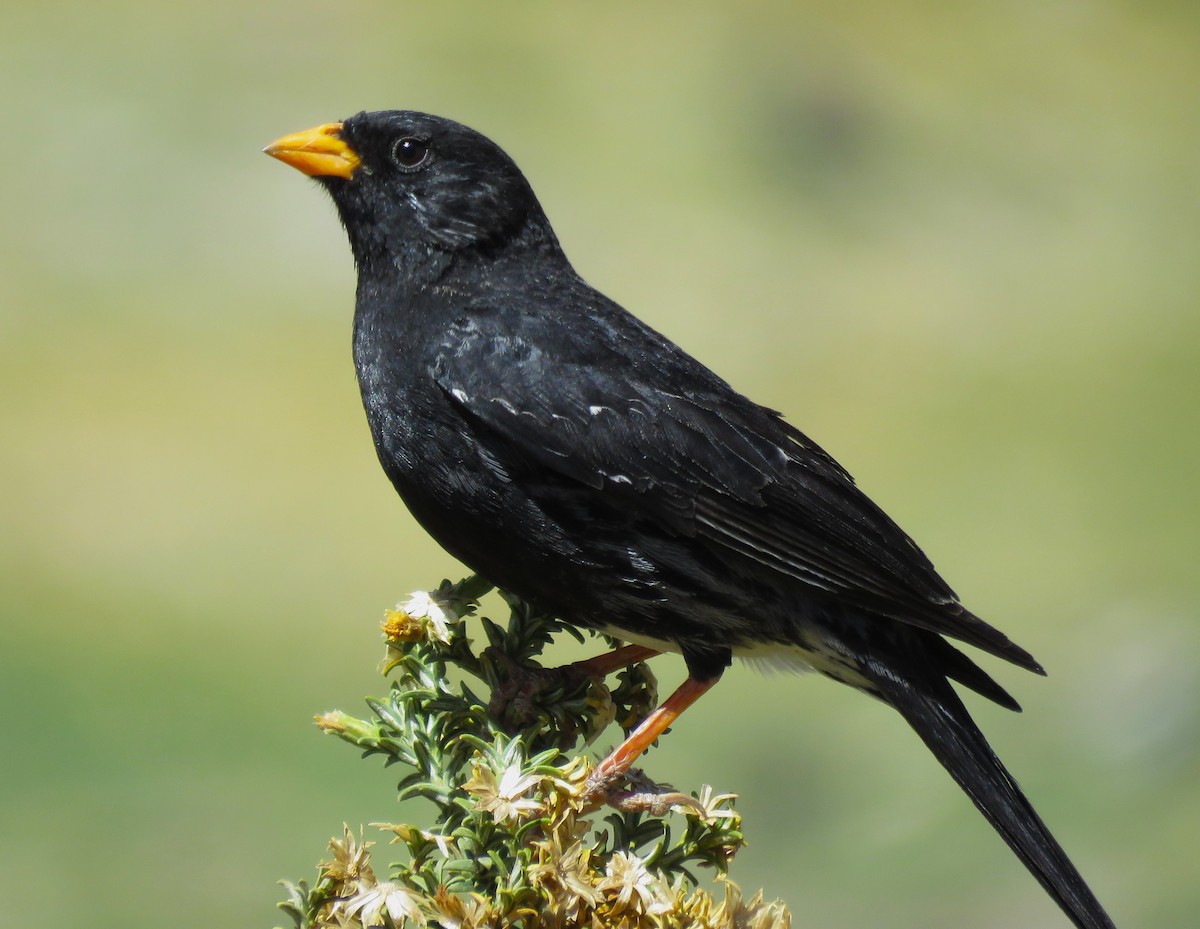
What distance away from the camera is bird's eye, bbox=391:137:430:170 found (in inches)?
179

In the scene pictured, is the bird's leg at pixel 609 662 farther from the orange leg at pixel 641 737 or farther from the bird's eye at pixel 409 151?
the bird's eye at pixel 409 151

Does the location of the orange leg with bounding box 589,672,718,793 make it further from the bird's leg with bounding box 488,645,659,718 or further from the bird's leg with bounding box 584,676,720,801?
the bird's leg with bounding box 488,645,659,718

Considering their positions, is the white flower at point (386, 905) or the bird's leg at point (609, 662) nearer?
the white flower at point (386, 905)

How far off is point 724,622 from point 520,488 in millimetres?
648

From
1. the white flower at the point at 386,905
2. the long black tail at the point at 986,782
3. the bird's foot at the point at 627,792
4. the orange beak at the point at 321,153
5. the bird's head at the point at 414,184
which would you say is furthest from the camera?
the orange beak at the point at 321,153

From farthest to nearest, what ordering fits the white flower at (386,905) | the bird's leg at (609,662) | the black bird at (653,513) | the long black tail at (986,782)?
the bird's leg at (609,662)
the black bird at (653,513)
the long black tail at (986,782)
the white flower at (386,905)

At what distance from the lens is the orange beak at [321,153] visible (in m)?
4.60

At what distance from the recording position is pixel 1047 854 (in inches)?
148

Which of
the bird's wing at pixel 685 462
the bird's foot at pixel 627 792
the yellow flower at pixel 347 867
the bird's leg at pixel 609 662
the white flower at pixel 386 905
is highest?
the bird's wing at pixel 685 462

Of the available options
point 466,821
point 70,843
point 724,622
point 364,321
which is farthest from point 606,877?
point 70,843

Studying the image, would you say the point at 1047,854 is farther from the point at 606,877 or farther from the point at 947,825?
the point at 947,825

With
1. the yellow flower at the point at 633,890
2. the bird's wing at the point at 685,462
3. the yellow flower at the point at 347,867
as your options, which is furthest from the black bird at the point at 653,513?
the yellow flower at the point at 347,867

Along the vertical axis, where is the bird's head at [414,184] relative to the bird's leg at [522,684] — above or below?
above

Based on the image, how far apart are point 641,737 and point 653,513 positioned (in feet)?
1.90
